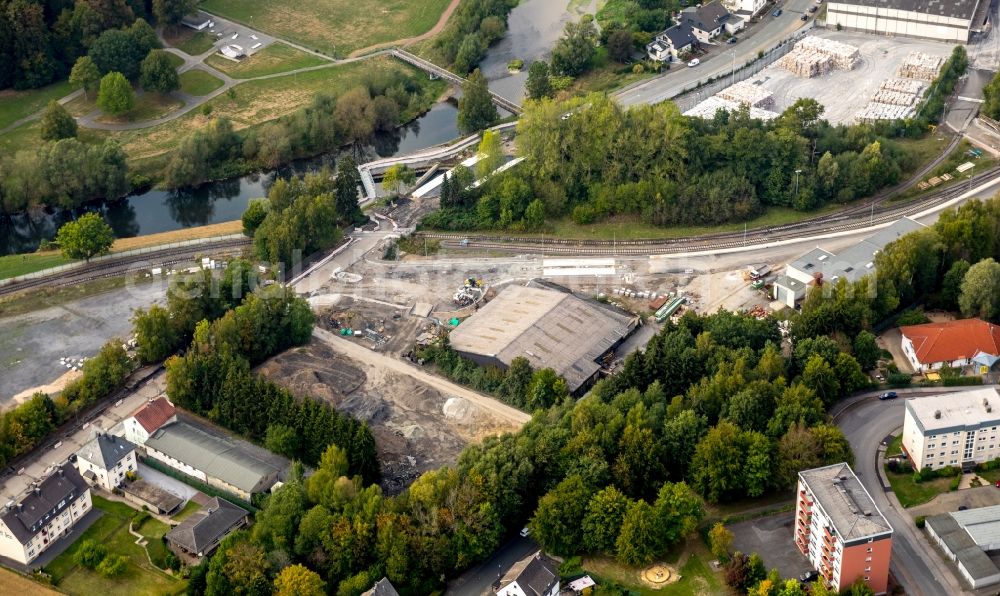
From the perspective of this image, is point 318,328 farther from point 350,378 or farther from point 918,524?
point 918,524

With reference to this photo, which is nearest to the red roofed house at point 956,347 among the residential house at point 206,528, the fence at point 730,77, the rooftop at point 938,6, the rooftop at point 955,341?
the rooftop at point 955,341

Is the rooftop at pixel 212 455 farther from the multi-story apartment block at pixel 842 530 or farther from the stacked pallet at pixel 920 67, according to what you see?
the stacked pallet at pixel 920 67

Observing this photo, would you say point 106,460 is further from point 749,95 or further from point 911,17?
point 911,17

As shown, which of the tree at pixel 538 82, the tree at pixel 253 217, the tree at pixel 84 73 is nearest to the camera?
the tree at pixel 253 217

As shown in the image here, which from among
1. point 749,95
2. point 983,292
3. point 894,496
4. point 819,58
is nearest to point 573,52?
point 749,95

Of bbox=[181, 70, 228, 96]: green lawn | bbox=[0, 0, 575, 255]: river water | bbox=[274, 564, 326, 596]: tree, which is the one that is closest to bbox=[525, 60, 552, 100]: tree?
bbox=[0, 0, 575, 255]: river water
